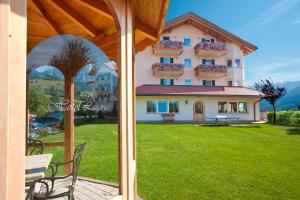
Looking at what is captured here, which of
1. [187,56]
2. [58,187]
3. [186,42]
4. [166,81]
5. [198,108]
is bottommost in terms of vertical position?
[58,187]

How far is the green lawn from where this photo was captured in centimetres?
488

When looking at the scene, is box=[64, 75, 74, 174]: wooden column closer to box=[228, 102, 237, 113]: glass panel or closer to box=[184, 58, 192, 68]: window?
box=[228, 102, 237, 113]: glass panel

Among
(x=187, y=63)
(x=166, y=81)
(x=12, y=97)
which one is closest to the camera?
(x=12, y=97)

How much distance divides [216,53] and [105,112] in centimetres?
2898

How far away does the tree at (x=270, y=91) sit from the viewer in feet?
83.4

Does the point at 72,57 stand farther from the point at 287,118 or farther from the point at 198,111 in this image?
the point at 287,118

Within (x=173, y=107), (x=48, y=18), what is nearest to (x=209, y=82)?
(x=173, y=107)

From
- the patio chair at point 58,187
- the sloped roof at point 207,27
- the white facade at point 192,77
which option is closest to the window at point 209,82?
the white facade at point 192,77

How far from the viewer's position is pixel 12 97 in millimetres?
1129

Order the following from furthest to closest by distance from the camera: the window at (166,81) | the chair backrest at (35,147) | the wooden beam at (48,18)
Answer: the window at (166,81) → the chair backrest at (35,147) → the wooden beam at (48,18)

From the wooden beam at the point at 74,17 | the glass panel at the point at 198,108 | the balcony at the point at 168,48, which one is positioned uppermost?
the balcony at the point at 168,48

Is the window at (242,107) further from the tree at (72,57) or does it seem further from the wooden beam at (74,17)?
the tree at (72,57)

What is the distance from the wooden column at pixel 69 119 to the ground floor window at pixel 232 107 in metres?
23.8

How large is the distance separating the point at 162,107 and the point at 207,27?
40.3 ft
